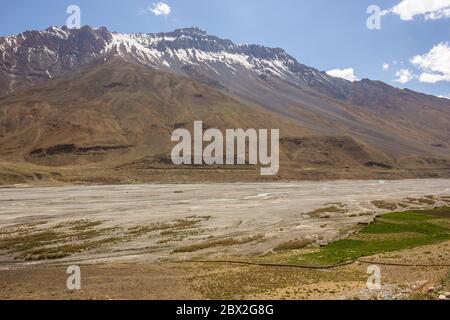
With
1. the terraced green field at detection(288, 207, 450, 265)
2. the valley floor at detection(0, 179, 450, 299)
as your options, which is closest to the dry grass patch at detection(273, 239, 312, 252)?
the valley floor at detection(0, 179, 450, 299)

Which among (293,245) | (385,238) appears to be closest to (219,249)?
(293,245)

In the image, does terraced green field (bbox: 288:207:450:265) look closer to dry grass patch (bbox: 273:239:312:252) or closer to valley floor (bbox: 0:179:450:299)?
valley floor (bbox: 0:179:450:299)

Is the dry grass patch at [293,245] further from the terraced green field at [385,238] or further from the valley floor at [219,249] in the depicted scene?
the terraced green field at [385,238]

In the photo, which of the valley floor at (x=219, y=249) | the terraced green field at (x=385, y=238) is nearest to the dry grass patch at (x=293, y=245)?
the valley floor at (x=219, y=249)

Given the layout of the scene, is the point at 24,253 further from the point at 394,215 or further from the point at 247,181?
the point at 247,181

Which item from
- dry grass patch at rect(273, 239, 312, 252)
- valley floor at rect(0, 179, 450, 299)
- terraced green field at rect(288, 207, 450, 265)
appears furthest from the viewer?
dry grass patch at rect(273, 239, 312, 252)

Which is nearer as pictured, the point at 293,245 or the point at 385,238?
the point at 293,245

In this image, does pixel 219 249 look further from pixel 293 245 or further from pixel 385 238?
pixel 385 238

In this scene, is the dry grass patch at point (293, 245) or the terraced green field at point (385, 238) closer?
the terraced green field at point (385, 238)

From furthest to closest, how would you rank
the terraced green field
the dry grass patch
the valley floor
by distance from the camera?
the dry grass patch → the terraced green field → the valley floor

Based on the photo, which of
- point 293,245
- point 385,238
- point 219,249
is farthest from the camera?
point 385,238

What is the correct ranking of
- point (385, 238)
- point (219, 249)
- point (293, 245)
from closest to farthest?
point (219, 249) → point (293, 245) → point (385, 238)
